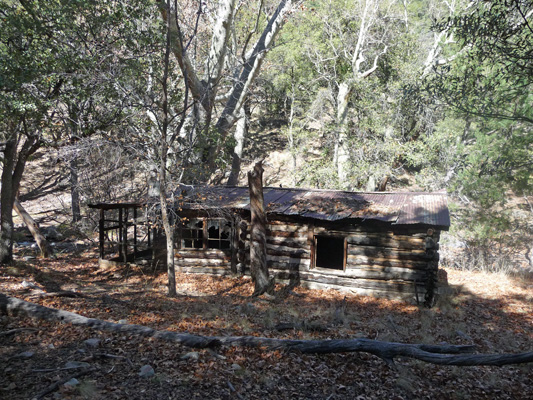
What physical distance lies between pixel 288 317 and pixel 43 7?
10675 millimetres

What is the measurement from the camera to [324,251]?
17.2 meters

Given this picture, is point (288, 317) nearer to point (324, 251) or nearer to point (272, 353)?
point (272, 353)

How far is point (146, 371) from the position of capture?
17.7 feet

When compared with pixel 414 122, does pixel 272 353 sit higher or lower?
lower

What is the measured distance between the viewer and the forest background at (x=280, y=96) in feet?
32.5

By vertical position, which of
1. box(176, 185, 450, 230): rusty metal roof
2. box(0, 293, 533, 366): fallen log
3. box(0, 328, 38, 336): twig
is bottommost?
box(0, 293, 533, 366): fallen log

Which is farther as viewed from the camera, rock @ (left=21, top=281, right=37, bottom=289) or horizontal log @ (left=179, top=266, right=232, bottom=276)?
horizontal log @ (left=179, top=266, right=232, bottom=276)

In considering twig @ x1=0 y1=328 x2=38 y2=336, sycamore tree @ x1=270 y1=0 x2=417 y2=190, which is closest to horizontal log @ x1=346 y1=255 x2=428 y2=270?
twig @ x1=0 y1=328 x2=38 y2=336

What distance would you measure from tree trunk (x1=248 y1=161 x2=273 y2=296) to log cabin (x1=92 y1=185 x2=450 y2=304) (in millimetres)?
1239

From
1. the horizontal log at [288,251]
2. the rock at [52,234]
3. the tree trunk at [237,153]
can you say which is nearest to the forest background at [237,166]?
the tree trunk at [237,153]

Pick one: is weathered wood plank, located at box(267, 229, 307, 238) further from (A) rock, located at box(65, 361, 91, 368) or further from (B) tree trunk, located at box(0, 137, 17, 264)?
(B) tree trunk, located at box(0, 137, 17, 264)

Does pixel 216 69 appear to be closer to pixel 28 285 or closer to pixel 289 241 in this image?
pixel 289 241

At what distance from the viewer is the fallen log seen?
19.1 feet

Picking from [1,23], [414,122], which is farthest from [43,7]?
[414,122]
